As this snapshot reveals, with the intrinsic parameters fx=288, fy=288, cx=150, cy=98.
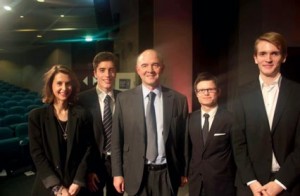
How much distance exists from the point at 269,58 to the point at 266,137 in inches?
18.8

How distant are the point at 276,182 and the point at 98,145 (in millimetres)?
1250

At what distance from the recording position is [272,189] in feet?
5.63

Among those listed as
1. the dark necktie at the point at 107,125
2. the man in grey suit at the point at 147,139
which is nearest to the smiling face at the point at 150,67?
the man in grey suit at the point at 147,139

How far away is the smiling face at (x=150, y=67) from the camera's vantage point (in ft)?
6.57

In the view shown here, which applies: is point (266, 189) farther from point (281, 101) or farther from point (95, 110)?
point (95, 110)

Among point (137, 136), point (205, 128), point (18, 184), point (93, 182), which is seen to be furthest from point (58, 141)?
point (18, 184)

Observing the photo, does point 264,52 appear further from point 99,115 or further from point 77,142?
point 77,142

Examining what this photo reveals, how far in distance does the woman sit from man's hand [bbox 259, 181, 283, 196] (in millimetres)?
1216

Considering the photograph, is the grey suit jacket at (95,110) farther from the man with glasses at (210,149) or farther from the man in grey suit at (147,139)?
the man with glasses at (210,149)

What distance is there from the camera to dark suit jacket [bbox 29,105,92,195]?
2.02m

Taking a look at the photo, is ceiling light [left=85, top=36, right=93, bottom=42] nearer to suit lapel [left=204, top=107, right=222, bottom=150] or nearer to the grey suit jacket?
the grey suit jacket

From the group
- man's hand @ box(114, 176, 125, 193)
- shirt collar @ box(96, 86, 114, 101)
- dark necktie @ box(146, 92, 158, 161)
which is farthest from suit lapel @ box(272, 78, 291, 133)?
shirt collar @ box(96, 86, 114, 101)

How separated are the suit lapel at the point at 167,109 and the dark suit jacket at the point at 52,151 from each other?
608mm

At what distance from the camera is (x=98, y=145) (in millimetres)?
2195
